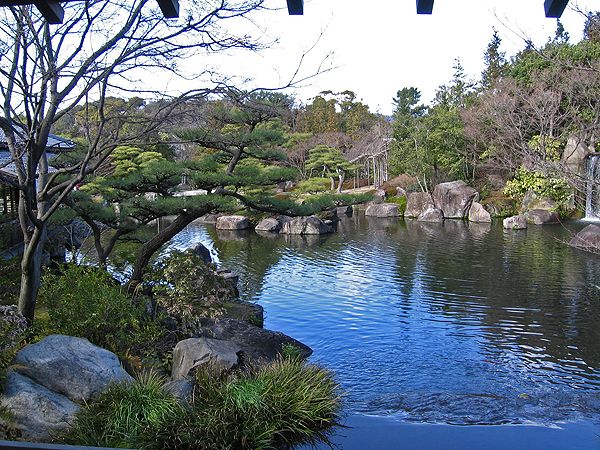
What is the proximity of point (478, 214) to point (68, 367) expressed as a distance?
73.3ft

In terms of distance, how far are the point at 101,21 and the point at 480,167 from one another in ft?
83.1

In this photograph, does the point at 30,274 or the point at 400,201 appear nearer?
the point at 30,274

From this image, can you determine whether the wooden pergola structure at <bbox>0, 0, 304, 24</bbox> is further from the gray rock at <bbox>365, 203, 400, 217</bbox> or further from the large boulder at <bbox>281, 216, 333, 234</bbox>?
the gray rock at <bbox>365, 203, 400, 217</bbox>

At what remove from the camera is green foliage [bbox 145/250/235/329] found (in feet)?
23.2

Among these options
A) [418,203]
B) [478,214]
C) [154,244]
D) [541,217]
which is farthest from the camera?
[418,203]

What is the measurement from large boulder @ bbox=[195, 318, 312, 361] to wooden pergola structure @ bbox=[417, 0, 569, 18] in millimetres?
5401

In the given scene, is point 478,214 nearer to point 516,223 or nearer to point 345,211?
point 516,223

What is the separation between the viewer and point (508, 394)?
22.1ft

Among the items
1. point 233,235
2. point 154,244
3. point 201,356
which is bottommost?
point 233,235

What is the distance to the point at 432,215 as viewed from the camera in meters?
25.6

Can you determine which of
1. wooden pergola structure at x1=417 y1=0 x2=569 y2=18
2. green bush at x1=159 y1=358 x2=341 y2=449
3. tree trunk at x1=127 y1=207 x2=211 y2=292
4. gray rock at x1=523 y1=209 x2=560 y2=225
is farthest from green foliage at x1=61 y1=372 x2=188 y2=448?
gray rock at x1=523 y1=209 x2=560 y2=225

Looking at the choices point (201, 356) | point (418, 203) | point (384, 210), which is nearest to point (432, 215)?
point (418, 203)

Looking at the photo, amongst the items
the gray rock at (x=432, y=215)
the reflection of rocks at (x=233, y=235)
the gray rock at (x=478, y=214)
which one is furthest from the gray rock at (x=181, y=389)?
the gray rock at (x=432, y=215)

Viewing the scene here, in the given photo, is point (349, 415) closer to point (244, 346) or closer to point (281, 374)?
point (281, 374)
